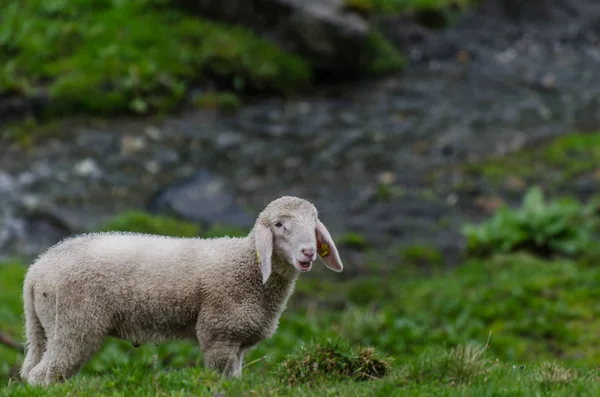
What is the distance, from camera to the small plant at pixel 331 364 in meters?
6.19

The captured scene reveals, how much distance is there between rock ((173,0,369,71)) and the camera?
22.8m

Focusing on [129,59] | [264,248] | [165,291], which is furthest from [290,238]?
[129,59]

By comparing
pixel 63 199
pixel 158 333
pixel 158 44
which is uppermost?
pixel 158 333

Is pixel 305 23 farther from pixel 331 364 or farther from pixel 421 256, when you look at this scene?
pixel 331 364

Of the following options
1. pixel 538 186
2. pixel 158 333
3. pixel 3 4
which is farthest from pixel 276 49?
pixel 158 333

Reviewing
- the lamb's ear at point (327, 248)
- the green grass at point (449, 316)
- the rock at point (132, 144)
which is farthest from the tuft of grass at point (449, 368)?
the rock at point (132, 144)

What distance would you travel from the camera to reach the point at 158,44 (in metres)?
22.0

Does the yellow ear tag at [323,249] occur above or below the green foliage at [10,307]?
above

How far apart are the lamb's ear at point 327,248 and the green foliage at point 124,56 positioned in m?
15.0

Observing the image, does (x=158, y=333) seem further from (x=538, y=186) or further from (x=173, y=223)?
(x=538, y=186)

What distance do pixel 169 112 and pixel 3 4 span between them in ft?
18.7

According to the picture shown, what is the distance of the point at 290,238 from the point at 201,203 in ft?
34.5

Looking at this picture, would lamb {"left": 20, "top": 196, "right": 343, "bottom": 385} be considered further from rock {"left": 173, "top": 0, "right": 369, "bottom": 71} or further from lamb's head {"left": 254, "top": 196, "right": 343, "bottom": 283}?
rock {"left": 173, "top": 0, "right": 369, "bottom": 71}

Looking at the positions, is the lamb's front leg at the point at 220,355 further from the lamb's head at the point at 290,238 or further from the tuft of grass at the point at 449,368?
the tuft of grass at the point at 449,368
